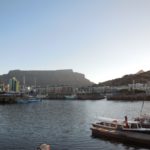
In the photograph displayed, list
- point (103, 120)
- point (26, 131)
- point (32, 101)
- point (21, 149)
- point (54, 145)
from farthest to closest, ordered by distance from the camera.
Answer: point (32, 101) < point (26, 131) < point (103, 120) < point (54, 145) < point (21, 149)

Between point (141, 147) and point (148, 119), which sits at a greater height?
point (148, 119)

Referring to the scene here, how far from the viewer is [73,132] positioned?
54312 millimetres

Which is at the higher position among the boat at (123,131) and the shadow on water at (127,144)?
the boat at (123,131)

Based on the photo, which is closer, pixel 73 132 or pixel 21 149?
pixel 21 149

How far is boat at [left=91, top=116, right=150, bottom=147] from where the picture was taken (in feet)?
140

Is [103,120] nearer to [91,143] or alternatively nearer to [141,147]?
[91,143]

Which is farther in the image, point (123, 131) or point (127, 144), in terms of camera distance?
point (123, 131)

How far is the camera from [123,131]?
45.4 m

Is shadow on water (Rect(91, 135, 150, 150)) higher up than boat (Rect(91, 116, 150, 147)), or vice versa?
boat (Rect(91, 116, 150, 147))

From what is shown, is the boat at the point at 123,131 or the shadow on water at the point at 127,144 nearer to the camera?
the shadow on water at the point at 127,144

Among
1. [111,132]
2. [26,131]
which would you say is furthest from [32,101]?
[111,132]

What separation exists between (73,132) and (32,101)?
456ft

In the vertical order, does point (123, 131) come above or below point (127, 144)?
above

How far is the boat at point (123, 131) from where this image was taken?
4262 centimetres
